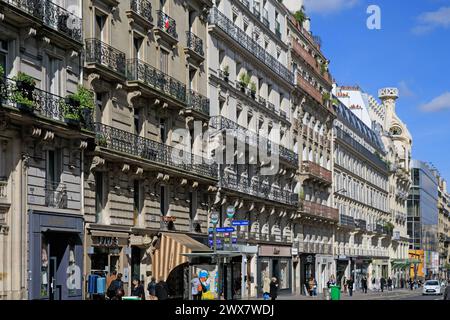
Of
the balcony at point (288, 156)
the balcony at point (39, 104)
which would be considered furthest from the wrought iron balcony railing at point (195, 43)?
the balcony at point (288, 156)

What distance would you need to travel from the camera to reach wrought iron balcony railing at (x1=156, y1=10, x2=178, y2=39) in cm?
3700

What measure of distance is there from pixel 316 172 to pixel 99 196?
38.6 m

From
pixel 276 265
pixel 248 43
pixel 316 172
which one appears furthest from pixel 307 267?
pixel 248 43

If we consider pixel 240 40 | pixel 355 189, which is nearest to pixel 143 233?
pixel 240 40

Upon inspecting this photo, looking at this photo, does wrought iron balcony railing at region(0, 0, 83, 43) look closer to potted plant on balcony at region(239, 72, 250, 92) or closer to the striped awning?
the striped awning

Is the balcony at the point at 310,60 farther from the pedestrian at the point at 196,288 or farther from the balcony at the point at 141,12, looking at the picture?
the pedestrian at the point at 196,288

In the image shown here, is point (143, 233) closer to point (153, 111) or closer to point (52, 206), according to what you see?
point (153, 111)

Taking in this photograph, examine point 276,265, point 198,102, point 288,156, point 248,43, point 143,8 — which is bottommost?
point 276,265

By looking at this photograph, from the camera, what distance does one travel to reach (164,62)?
124ft

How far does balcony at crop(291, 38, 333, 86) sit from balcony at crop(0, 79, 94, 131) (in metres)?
36.3

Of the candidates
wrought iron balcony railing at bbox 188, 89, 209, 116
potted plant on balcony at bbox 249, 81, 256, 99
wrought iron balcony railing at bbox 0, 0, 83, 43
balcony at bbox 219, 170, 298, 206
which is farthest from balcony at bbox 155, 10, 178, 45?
potted plant on balcony at bbox 249, 81, 256, 99

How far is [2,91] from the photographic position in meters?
23.0

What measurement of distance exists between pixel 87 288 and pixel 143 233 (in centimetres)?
583

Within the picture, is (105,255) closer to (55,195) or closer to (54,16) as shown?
(55,195)
